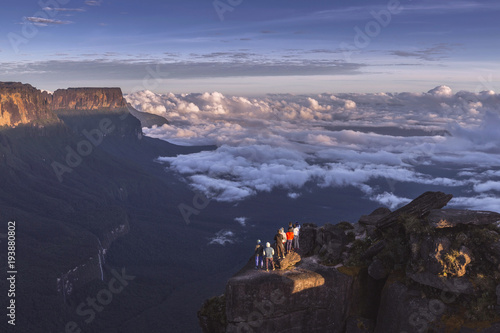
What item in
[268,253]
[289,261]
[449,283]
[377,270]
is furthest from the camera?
[289,261]

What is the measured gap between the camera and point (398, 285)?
34688 millimetres

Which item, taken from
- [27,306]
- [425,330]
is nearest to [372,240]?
[425,330]

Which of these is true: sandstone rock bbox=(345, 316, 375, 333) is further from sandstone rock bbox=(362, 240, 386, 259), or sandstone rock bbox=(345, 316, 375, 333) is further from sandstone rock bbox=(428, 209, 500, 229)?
sandstone rock bbox=(428, 209, 500, 229)

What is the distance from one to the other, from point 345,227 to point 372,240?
5.72 meters

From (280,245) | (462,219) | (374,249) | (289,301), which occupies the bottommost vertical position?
(289,301)

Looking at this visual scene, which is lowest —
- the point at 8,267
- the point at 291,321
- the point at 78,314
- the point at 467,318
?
the point at 78,314

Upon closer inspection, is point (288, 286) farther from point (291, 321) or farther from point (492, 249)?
point (492, 249)

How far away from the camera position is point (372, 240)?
4147 centimetres

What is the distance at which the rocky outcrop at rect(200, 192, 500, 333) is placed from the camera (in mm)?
32312

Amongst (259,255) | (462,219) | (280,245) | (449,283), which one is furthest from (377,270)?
(259,255)

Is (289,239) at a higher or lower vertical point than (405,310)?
higher

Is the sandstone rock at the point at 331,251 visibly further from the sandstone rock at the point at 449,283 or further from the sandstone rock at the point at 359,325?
the sandstone rock at the point at 449,283

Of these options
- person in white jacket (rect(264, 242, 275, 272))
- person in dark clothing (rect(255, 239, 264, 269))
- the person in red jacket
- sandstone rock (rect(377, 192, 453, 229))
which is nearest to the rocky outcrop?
sandstone rock (rect(377, 192, 453, 229))

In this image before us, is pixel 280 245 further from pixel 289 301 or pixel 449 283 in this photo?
pixel 449 283
